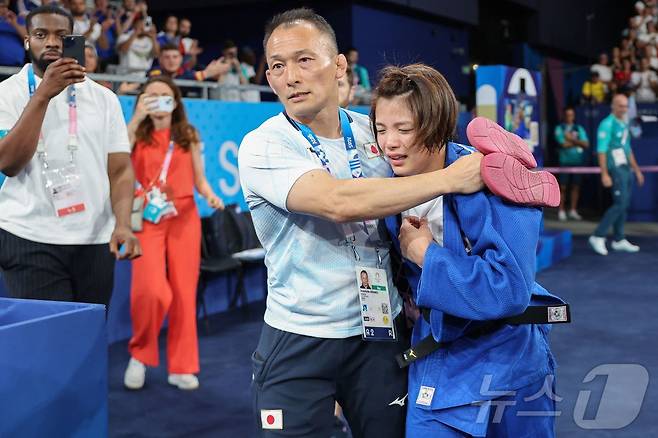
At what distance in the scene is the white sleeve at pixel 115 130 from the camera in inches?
134

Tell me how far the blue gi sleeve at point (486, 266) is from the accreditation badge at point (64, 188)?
1.78 m

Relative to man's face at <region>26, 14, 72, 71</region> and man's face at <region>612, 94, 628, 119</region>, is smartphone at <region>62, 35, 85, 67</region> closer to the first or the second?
man's face at <region>26, 14, 72, 71</region>

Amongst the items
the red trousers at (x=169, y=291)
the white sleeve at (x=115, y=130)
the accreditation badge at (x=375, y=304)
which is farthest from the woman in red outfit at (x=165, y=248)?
the accreditation badge at (x=375, y=304)

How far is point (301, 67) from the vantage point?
2014mm

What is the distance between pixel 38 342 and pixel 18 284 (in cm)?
114

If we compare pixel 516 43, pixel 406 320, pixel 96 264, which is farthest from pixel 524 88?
pixel 516 43

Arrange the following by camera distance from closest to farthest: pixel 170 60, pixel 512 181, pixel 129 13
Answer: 1. pixel 512 181
2. pixel 170 60
3. pixel 129 13

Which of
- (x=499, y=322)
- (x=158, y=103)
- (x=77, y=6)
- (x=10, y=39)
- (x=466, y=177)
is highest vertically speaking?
(x=77, y=6)

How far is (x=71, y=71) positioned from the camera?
2.87 m

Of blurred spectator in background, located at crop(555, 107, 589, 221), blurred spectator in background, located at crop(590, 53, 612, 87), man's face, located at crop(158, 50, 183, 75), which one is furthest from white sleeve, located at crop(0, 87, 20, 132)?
blurred spectator in background, located at crop(590, 53, 612, 87)

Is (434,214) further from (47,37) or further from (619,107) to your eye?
(619,107)

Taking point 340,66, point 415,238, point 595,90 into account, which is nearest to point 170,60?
point 340,66

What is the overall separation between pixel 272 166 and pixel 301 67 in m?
0.26

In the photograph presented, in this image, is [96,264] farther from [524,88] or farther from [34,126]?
[524,88]
